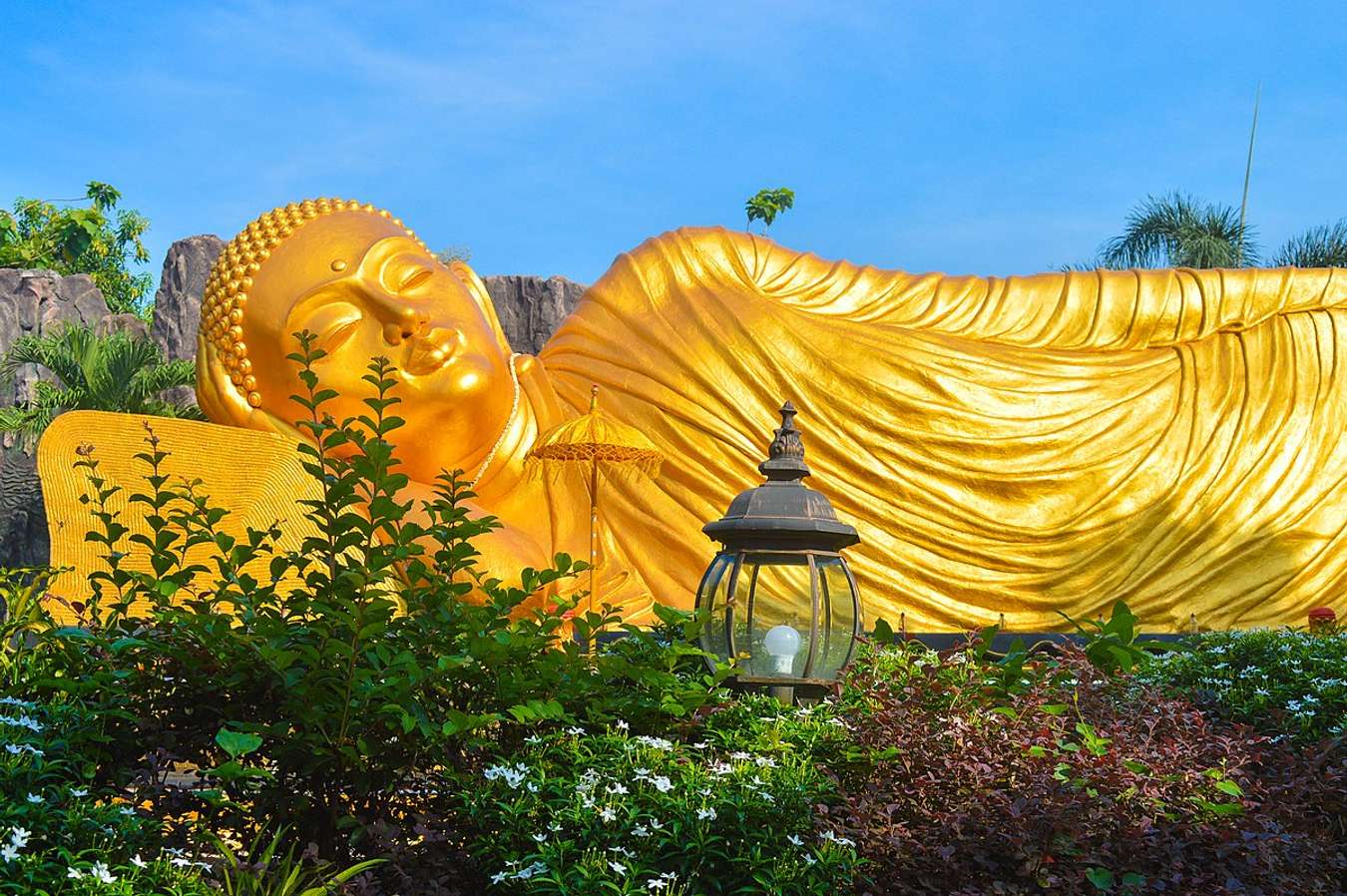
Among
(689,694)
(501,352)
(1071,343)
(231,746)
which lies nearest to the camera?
(231,746)

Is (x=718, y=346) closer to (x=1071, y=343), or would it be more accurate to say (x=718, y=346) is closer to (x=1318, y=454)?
(x=1071, y=343)

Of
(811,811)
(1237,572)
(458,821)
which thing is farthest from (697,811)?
(1237,572)

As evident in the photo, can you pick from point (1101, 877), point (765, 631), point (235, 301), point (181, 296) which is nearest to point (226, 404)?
point (235, 301)

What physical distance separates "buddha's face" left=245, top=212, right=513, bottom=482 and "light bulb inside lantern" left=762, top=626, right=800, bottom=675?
123 inches

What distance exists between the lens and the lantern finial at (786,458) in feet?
10.1

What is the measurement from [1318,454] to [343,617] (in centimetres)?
523

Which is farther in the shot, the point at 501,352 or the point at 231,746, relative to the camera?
the point at 501,352

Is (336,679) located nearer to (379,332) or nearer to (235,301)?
(379,332)

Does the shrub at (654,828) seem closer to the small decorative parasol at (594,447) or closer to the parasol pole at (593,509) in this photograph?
the small decorative parasol at (594,447)

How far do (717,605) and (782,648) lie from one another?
160 mm

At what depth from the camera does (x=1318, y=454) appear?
634 cm

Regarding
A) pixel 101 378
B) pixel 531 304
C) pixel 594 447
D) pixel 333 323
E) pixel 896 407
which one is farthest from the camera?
pixel 531 304

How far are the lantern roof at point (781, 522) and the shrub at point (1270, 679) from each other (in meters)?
0.80

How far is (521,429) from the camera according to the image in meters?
6.15
